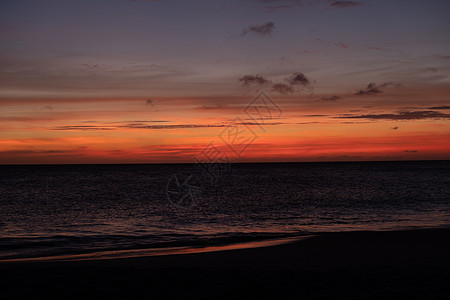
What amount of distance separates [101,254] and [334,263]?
9.30m

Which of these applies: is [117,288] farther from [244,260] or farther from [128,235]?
[128,235]

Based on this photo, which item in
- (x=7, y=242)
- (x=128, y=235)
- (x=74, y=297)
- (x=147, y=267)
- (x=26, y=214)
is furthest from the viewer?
(x=26, y=214)

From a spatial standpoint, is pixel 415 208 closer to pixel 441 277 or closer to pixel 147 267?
pixel 441 277

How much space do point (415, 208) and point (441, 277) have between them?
24.8m

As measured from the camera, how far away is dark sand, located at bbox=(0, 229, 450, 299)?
376 inches

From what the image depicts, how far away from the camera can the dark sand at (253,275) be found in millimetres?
9547

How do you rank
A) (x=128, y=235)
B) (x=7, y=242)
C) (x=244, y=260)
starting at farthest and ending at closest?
(x=128, y=235) < (x=7, y=242) < (x=244, y=260)

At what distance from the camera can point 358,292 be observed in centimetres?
955

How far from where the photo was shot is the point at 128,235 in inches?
842

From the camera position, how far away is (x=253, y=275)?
446 inches

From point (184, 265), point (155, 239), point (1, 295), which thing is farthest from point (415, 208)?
point (1, 295)

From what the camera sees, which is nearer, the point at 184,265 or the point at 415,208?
the point at 184,265

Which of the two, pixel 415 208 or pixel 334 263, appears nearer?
pixel 334 263

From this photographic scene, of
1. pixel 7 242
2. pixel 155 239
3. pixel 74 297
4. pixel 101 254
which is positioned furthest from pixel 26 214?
pixel 74 297
